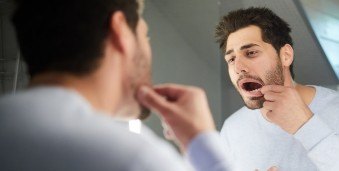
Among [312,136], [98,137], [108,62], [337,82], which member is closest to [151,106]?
[108,62]

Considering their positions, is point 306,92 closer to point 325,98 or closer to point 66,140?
point 325,98

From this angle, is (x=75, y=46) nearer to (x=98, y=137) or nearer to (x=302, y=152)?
(x=98, y=137)

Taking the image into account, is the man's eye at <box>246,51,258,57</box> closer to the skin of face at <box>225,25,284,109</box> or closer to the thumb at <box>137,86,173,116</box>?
the skin of face at <box>225,25,284,109</box>

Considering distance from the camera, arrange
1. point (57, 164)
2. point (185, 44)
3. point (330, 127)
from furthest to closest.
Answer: point (185, 44)
point (330, 127)
point (57, 164)

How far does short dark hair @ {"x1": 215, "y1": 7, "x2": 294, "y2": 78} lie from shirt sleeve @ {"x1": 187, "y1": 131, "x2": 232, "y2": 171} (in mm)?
1025

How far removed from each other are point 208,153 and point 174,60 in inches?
46.4

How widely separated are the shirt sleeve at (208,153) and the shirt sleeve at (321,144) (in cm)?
93

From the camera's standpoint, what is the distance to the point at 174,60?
1911 mm

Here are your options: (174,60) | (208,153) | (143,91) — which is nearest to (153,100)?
(143,91)

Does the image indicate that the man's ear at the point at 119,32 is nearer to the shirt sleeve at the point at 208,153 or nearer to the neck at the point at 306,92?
the shirt sleeve at the point at 208,153

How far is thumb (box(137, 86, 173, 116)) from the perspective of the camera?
80 cm

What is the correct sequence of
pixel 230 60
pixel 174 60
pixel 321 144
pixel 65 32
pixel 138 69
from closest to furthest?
pixel 65 32
pixel 138 69
pixel 321 144
pixel 230 60
pixel 174 60

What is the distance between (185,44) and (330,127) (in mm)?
709

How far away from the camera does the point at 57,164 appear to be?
0.54m
